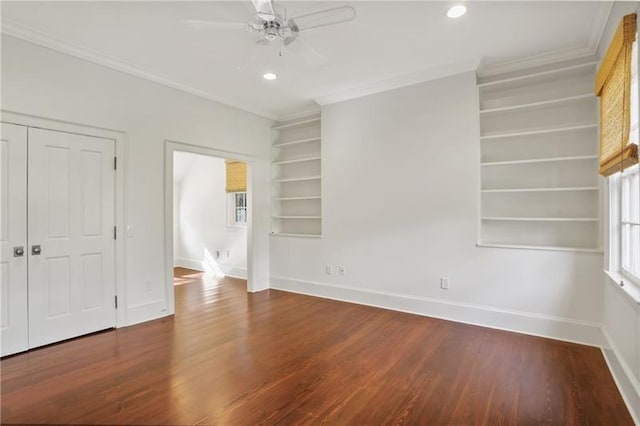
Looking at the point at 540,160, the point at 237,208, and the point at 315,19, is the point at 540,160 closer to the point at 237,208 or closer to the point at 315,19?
the point at 315,19

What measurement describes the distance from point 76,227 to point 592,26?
5241 mm

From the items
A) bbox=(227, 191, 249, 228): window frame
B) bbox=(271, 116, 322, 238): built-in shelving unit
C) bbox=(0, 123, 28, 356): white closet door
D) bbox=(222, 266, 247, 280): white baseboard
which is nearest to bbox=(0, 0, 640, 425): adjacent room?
bbox=(0, 123, 28, 356): white closet door

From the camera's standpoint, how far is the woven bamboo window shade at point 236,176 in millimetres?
6195

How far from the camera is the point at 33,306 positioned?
293cm

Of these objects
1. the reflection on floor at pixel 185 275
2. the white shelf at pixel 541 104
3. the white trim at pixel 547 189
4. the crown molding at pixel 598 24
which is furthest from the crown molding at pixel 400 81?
the reflection on floor at pixel 185 275

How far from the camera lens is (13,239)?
2818 millimetres

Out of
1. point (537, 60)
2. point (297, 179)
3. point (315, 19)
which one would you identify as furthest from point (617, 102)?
point (297, 179)

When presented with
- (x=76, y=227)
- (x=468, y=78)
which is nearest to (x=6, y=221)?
(x=76, y=227)

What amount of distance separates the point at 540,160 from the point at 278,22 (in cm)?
283

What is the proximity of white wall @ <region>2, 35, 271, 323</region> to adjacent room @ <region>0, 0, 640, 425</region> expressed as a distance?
2 centimetres

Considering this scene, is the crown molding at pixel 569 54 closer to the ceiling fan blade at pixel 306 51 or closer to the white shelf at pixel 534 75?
the white shelf at pixel 534 75

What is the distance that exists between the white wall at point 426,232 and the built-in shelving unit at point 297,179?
1.35 feet

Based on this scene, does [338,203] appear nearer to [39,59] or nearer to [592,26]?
[592,26]

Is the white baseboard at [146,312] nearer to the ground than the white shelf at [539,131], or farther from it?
nearer to the ground
